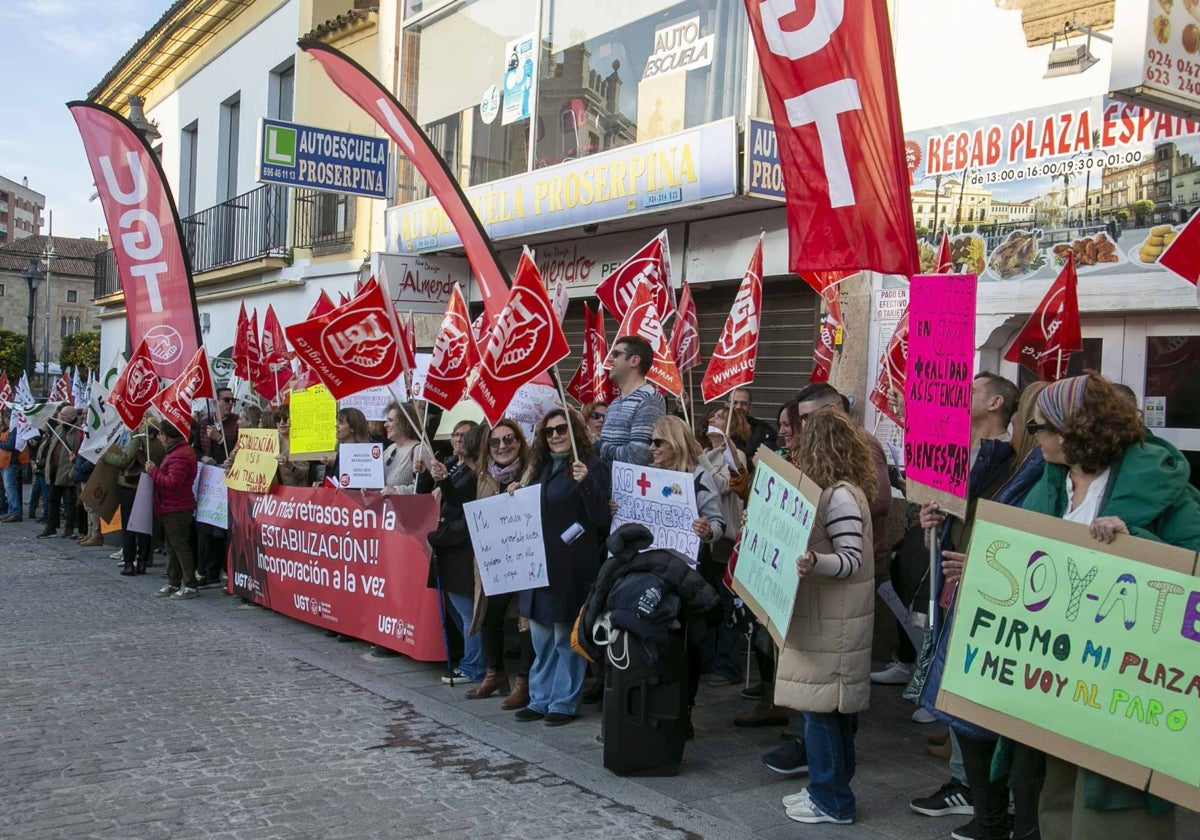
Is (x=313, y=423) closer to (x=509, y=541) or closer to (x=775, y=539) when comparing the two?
(x=509, y=541)

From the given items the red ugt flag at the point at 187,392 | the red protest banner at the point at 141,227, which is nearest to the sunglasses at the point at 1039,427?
the red ugt flag at the point at 187,392

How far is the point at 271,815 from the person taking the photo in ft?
16.5

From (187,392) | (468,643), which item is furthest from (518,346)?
(187,392)

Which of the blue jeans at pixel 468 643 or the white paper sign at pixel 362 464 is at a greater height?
the white paper sign at pixel 362 464

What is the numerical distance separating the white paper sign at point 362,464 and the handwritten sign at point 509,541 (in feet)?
5.29

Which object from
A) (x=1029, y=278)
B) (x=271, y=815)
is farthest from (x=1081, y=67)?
(x=271, y=815)

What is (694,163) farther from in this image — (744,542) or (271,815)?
(271,815)

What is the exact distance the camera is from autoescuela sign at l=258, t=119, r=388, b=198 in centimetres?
1454

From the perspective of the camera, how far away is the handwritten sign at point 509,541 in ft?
22.3

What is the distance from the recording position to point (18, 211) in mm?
119375

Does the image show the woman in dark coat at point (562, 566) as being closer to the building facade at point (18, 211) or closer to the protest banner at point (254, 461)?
the protest banner at point (254, 461)

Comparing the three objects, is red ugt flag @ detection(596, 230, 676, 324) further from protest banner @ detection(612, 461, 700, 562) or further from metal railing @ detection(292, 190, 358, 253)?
metal railing @ detection(292, 190, 358, 253)

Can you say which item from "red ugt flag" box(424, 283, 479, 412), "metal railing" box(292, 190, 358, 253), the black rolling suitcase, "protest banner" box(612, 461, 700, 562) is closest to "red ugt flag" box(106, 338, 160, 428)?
"red ugt flag" box(424, 283, 479, 412)

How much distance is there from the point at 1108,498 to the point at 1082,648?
0.46m
